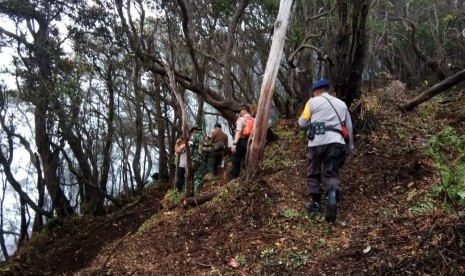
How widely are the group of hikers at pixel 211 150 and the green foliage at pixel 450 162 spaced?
371 centimetres

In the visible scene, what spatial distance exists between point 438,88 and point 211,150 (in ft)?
18.0

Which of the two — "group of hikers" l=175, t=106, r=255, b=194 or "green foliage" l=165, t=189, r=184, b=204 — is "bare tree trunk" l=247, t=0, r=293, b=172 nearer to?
"group of hikers" l=175, t=106, r=255, b=194

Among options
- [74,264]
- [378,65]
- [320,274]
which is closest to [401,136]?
[320,274]

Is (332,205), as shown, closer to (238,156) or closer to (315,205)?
(315,205)

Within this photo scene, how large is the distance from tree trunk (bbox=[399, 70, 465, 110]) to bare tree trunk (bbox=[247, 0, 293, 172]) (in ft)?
9.89

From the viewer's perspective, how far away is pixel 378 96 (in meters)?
9.40

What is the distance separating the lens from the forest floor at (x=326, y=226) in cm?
412

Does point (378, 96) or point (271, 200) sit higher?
point (378, 96)

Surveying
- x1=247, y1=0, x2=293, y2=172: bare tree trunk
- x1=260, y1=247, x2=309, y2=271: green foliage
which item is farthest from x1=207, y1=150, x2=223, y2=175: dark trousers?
x1=260, y1=247, x2=309, y2=271: green foliage

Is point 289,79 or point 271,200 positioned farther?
point 289,79

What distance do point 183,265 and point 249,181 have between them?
1947 mm

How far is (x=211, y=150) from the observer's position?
35.7 feet

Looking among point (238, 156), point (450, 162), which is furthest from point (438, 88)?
point (238, 156)

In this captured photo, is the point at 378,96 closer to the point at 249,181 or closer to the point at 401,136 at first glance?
the point at 401,136
